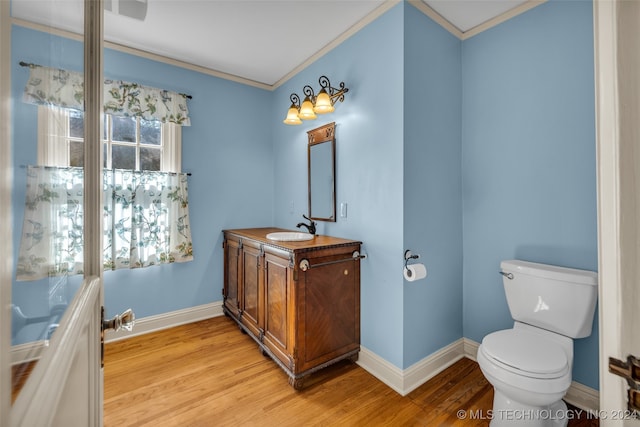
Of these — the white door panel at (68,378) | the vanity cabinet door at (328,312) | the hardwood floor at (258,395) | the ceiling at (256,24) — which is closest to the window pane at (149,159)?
the ceiling at (256,24)

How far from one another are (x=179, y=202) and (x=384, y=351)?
2.28 meters

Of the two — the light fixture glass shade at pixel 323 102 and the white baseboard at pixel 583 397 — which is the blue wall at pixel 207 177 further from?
the white baseboard at pixel 583 397

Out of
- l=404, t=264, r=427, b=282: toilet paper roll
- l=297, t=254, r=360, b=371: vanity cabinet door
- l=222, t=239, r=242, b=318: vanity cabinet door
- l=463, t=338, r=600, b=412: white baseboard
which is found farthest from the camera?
l=222, t=239, r=242, b=318: vanity cabinet door

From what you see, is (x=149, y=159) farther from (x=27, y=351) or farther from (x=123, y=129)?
(x=27, y=351)

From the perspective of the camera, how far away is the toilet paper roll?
1.83 meters

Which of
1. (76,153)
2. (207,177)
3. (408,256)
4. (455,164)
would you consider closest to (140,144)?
(207,177)

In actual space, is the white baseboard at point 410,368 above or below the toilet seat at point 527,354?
below

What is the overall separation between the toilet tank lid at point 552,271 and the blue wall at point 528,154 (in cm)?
10

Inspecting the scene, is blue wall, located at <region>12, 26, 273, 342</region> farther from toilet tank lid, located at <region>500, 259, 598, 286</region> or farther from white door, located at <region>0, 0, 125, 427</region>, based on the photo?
toilet tank lid, located at <region>500, 259, 598, 286</region>

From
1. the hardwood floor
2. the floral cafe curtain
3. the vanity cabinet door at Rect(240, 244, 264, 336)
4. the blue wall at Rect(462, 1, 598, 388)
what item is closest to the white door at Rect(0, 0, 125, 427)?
the hardwood floor

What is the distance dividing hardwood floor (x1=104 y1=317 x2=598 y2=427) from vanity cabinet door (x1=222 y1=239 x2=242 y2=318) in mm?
504

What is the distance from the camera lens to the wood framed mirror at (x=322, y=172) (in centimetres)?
248

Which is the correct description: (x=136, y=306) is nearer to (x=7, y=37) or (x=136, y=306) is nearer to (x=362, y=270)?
(x=362, y=270)

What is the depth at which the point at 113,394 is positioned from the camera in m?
1.86
